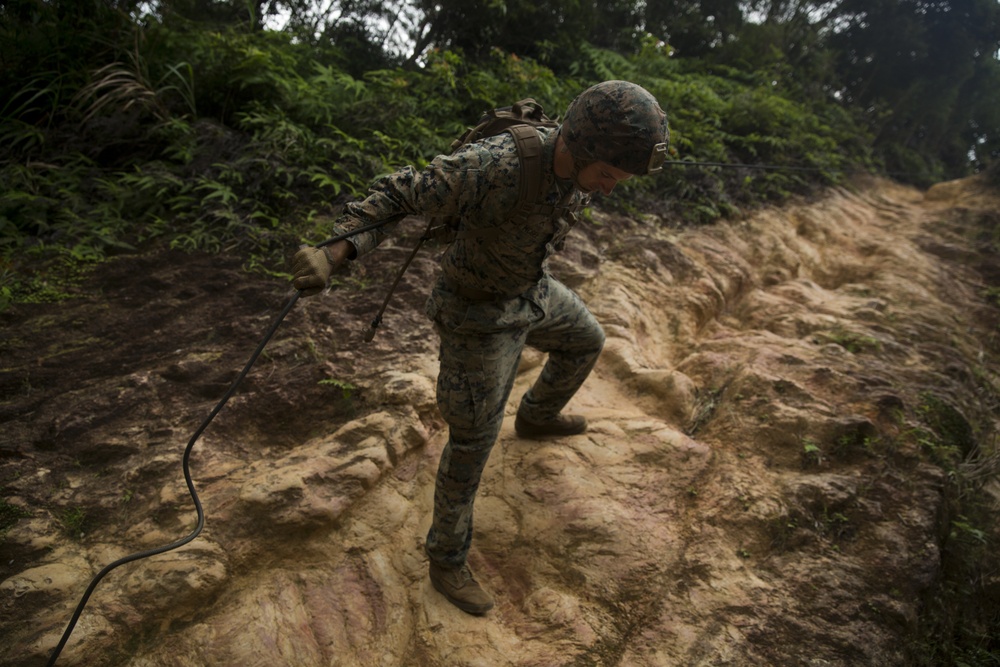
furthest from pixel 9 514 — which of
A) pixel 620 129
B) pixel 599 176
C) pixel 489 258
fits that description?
pixel 620 129

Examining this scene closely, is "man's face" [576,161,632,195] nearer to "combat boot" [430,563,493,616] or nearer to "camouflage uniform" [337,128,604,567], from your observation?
"camouflage uniform" [337,128,604,567]

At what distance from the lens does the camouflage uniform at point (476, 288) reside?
6.79 feet

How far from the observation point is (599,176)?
6.80ft

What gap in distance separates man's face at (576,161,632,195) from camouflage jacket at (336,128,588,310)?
4.8 inches

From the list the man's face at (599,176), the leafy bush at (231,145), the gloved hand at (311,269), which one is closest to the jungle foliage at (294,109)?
the leafy bush at (231,145)

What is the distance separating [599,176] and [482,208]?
0.46 meters

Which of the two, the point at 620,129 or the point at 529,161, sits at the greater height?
the point at 620,129

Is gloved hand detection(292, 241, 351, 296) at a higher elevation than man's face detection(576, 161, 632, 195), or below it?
below

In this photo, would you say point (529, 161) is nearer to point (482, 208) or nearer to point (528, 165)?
point (528, 165)

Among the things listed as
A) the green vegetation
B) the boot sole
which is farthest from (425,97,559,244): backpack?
the green vegetation

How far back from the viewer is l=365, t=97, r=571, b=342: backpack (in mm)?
2064

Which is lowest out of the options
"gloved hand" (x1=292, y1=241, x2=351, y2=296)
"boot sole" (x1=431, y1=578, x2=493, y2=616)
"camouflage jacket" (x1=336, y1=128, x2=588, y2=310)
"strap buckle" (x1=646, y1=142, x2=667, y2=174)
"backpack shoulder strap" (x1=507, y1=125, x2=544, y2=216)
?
"boot sole" (x1=431, y1=578, x2=493, y2=616)

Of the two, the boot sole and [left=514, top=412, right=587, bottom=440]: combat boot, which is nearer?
the boot sole

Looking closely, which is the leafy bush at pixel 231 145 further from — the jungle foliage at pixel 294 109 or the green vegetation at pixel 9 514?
the green vegetation at pixel 9 514
